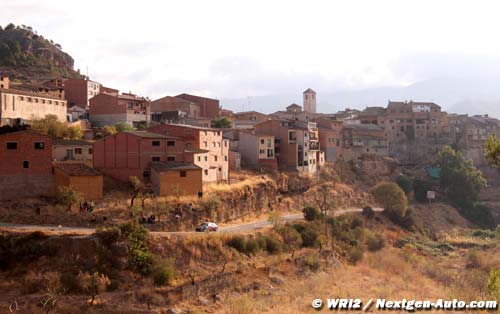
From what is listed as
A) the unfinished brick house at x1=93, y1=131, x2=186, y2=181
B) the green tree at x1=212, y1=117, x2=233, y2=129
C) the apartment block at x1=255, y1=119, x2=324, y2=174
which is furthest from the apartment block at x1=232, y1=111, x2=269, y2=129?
the unfinished brick house at x1=93, y1=131, x2=186, y2=181

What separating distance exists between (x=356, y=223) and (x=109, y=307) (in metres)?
26.4

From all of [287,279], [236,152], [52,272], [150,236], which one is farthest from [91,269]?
[236,152]

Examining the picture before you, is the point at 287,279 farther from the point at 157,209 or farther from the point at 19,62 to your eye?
the point at 19,62

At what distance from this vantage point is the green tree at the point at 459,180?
59219mm

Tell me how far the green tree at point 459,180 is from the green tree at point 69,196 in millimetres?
43906

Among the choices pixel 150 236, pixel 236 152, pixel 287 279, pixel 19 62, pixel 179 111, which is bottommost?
pixel 287 279

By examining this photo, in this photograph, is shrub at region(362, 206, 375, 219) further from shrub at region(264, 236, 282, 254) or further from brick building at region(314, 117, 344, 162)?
shrub at region(264, 236, 282, 254)

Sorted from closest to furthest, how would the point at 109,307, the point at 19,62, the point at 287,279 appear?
the point at 109,307, the point at 287,279, the point at 19,62

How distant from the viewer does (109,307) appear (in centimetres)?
2655

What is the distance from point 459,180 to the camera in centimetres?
5975

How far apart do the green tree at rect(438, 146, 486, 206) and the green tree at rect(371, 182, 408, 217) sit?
11657 millimetres

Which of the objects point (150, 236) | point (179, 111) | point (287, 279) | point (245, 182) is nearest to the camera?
point (150, 236)

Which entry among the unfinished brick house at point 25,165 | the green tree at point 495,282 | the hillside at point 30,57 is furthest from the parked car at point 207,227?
the hillside at point 30,57

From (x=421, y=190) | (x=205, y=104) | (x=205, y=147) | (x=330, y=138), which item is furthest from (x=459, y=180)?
(x=205, y=104)
